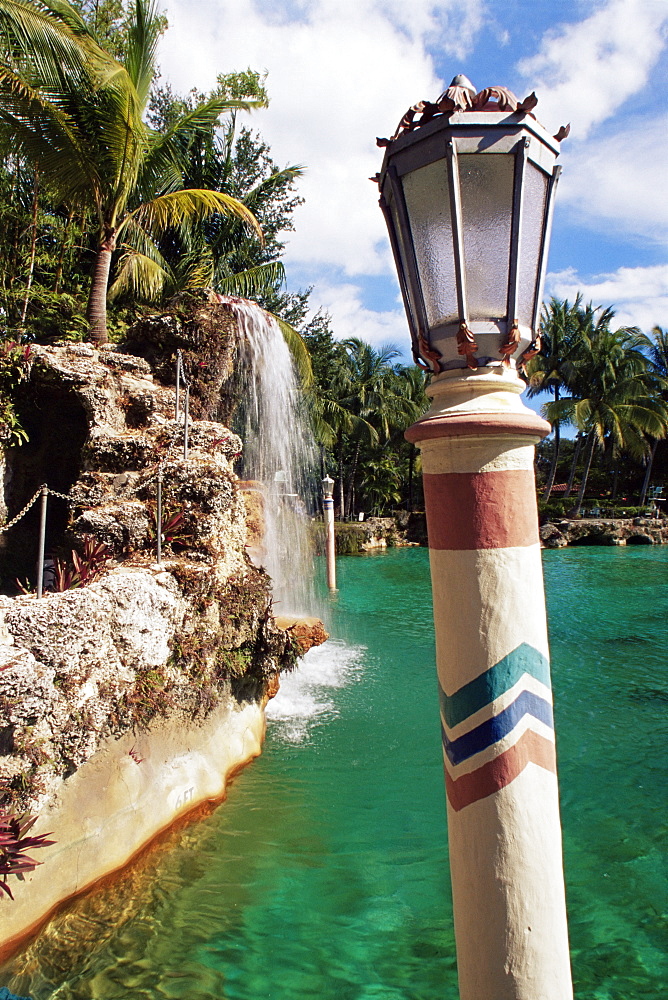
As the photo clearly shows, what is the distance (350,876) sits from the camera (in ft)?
16.4

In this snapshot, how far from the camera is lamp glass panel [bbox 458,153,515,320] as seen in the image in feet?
6.38

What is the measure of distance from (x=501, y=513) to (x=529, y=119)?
124cm

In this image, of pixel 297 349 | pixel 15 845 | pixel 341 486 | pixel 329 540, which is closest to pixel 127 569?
pixel 15 845

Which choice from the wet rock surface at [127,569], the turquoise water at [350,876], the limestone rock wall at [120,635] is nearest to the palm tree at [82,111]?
the wet rock surface at [127,569]

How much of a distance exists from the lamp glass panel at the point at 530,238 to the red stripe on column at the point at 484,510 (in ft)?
1.81

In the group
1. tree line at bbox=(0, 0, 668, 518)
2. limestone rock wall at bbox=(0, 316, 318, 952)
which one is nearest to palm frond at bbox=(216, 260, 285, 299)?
tree line at bbox=(0, 0, 668, 518)

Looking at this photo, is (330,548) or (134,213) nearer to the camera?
A: (134,213)

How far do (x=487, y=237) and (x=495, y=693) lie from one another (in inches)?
57.3

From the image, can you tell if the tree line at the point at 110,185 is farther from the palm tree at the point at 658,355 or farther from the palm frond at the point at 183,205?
the palm tree at the point at 658,355

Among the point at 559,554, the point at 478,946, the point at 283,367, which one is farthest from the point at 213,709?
the point at 559,554

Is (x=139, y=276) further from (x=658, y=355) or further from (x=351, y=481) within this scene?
(x=658, y=355)

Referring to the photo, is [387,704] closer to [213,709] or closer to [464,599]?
[213,709]

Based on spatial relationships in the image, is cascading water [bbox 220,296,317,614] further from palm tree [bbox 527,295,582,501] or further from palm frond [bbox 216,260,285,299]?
palm tree [bbox 527,295,582,501]

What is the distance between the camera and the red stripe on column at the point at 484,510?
197cm
